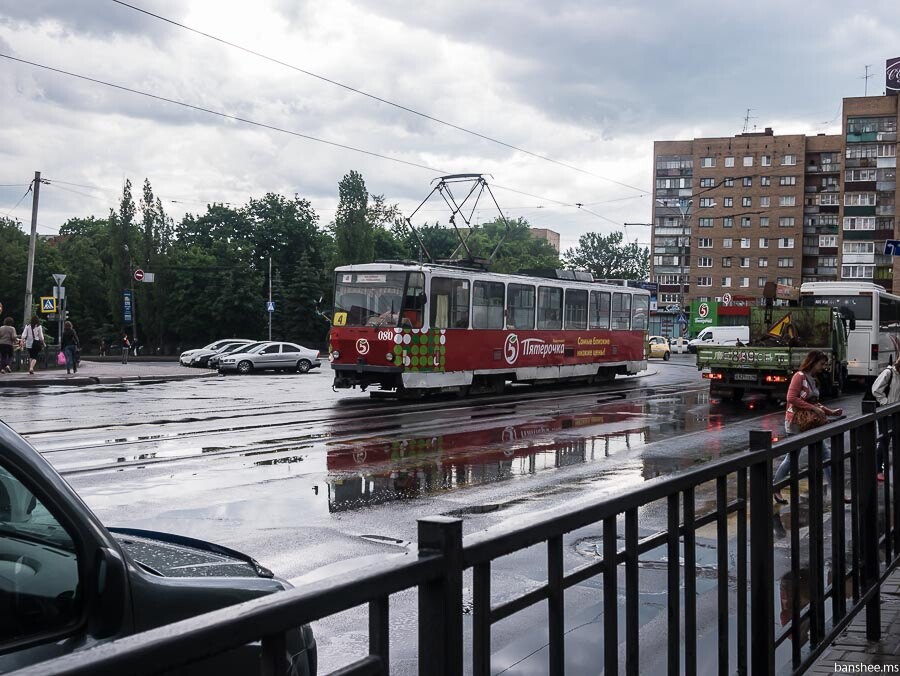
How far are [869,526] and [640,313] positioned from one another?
28.2 metres

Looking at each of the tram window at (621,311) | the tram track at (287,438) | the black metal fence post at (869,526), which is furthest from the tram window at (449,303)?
the black metal fence post at (869,526)

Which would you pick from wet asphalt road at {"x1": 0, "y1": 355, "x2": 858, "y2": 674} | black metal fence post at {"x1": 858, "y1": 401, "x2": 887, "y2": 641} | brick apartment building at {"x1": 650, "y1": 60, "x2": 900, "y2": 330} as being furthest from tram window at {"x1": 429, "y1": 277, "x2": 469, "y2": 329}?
brick apartment building at {"x1": 650, "y1": 60, "x2": 900, "y2": 330}

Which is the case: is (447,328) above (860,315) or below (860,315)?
below

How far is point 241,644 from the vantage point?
1552 millimetres

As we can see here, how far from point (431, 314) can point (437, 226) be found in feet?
278

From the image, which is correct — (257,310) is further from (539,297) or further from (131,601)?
(131,601)

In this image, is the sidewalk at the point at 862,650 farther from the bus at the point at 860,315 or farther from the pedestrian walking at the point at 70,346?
the pedestrian walking at the point at 70,346

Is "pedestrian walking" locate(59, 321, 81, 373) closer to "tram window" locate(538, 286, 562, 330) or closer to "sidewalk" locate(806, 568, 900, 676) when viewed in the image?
"tram window" locate(538, 286, 562, 330)

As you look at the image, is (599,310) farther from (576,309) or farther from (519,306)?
(519,306)

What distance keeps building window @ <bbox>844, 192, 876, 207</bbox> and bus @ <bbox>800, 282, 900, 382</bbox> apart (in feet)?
211

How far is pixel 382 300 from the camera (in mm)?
22672

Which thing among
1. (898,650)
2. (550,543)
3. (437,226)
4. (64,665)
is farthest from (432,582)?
(437,226)

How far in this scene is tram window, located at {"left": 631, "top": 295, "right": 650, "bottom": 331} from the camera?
32.6 metres

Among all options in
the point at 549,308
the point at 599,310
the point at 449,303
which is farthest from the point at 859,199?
the point at 449,303
